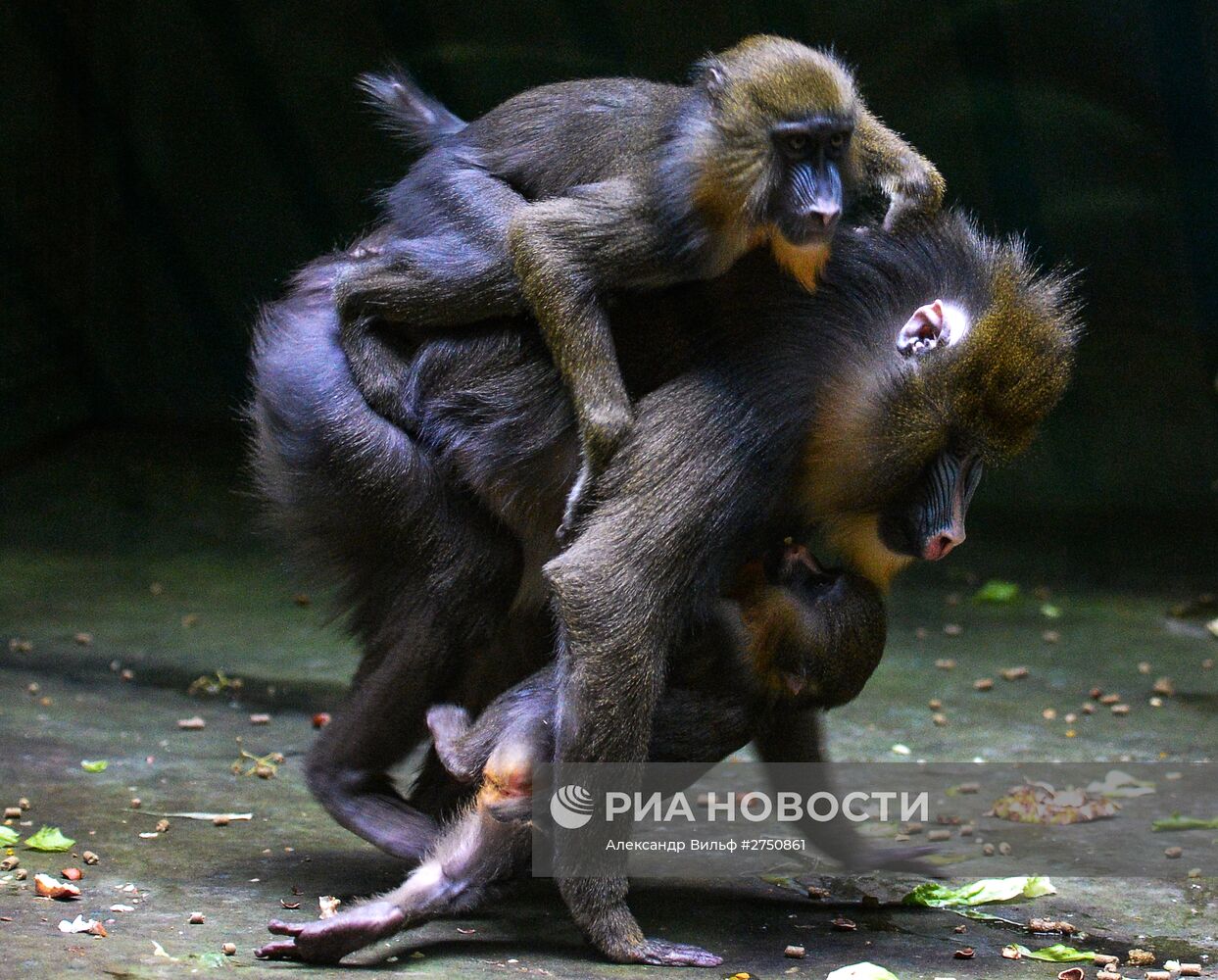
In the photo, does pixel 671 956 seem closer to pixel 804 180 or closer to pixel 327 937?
pixel 327 937

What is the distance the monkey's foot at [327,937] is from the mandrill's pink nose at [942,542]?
59.3 inches

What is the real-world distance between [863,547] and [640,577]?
644 mm

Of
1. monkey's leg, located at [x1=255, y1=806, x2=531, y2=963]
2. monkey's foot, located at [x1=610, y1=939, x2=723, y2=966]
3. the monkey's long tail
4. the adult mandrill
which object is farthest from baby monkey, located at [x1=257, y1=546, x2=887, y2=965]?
the monkey's long tail

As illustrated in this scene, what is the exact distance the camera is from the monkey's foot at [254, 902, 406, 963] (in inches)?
139

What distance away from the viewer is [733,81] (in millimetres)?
3711

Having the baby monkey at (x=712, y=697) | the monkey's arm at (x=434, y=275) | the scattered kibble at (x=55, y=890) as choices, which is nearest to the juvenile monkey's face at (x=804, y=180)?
the monkey's arm at (x=434, y=275)

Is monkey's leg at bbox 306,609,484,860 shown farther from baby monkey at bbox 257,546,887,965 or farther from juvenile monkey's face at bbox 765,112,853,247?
juvenile monkey's face at bbox 765,112,853,247

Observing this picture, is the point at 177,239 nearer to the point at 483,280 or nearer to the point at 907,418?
the point at 483,280

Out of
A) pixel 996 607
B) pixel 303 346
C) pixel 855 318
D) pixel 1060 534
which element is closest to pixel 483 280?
pixel 303 346

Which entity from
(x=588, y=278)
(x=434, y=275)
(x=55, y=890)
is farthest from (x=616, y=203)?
(x=55, y=890)

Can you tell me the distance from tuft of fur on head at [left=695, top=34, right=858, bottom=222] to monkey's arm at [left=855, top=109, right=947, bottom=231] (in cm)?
25

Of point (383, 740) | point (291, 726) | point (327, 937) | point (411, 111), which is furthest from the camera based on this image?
point (291, 726)

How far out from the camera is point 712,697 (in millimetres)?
4066

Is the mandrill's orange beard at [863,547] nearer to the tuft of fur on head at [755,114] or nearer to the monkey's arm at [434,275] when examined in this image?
the tuft of fur on head at [755,114]
